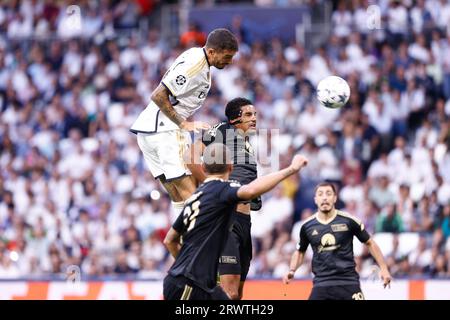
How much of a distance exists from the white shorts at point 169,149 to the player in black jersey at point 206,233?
2.16 metres

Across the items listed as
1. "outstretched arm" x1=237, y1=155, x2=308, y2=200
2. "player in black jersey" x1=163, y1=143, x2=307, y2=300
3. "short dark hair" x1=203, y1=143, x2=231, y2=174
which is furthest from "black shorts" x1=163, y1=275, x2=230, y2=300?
"short dark hair" x1=203, y1=143, x2=231, y2=174

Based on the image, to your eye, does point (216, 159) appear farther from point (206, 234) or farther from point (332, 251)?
point (332, 251)

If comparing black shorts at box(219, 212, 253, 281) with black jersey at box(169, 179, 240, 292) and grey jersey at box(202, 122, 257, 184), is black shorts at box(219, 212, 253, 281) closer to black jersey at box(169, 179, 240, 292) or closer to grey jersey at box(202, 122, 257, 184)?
grey jersey at box(202, 122, 257, 184)

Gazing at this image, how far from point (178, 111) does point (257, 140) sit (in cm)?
853

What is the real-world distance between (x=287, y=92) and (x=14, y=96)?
6.99 meters

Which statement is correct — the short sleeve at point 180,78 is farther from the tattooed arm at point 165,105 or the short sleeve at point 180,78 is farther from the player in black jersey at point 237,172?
the player in black jersey at point 237,172

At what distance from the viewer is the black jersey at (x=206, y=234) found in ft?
34.6

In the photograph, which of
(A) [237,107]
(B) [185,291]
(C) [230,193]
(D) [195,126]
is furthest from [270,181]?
(A) [237,107]

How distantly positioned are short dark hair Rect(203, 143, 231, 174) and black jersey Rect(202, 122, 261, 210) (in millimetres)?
2336

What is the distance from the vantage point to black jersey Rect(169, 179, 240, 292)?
10555 millimetres

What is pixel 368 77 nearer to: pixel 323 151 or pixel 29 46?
pixel 323 151

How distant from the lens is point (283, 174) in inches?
394

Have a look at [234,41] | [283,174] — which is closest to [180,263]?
[283,174]

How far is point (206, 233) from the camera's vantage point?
10.6m
